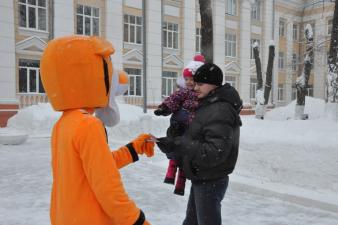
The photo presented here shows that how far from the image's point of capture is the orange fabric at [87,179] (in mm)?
1741

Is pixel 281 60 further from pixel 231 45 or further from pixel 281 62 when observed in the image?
pixel 231 45

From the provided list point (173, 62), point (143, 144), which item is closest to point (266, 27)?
point (173, 62)

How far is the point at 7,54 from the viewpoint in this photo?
17.5 meters

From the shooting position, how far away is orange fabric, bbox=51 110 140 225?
1.74m

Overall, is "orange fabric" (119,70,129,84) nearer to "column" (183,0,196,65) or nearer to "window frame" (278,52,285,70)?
"column" (183,0,196,65)

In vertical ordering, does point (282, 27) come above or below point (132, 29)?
above

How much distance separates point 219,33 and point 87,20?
10402 mm

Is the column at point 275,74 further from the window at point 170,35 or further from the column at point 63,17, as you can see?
the column at point 63,17

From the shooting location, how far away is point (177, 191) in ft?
10.3

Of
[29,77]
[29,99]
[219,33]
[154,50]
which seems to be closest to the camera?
[29,99]

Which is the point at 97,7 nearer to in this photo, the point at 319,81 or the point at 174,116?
the point at 174,116

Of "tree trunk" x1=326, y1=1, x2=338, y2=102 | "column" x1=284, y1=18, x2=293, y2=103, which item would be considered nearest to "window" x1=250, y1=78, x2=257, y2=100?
"column" x1=284, y1=18, x2=293, y2=103

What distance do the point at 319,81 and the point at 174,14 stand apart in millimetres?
16455

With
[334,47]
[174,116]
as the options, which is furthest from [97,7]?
[174,116]
